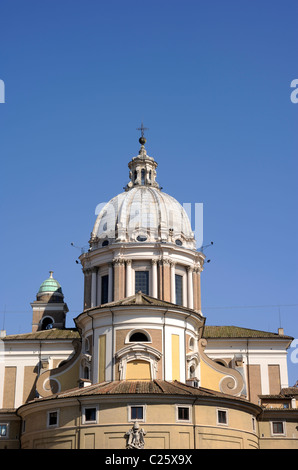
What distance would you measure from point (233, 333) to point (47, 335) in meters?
17.3

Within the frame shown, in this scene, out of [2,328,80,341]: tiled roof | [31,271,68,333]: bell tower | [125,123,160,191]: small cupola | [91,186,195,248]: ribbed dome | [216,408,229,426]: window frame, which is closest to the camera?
[216,408,229,426]: window frame

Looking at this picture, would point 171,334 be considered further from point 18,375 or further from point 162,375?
point 18,375

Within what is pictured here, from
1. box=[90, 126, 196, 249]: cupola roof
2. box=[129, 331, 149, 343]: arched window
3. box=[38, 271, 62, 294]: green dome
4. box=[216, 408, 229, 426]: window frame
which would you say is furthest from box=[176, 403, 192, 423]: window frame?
box=[38, 271, 62, 294]: green dome

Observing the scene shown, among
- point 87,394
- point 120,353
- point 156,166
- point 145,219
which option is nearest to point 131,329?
point 120,353

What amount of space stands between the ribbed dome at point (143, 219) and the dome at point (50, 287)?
9.25 metres

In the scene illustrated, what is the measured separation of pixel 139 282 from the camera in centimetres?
6788

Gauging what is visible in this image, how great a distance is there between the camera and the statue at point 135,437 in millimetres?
46438

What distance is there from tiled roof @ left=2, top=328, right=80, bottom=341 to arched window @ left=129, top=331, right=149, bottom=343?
14.0 metres

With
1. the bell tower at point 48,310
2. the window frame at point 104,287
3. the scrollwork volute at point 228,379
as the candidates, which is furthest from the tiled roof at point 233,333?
the bell tower at point 48,310

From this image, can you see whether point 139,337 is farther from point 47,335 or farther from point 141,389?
point 47,335

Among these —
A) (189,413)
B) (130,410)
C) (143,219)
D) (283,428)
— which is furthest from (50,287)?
→ (189,413)

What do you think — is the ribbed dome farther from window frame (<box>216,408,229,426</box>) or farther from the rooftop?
window frame (<box>216,408,229,426</box>)

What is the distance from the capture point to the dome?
→ 3063 inches

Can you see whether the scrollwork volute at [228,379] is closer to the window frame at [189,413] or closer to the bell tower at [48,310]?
the window frame at [189,413]
